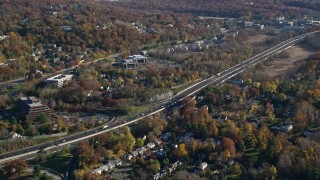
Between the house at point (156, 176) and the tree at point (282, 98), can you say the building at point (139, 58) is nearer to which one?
the tree at point (282, 98)

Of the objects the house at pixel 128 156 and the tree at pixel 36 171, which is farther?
the house at pixel 128 156

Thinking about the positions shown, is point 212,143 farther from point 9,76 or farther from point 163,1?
point 163,1

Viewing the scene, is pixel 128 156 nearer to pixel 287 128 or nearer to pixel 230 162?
pixel 230 162

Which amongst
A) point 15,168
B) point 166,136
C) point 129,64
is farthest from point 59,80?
point 15,168

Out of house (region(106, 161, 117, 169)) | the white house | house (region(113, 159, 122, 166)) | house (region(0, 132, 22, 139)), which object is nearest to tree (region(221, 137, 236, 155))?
the white house

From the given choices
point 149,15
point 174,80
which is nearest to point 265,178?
point 174,80

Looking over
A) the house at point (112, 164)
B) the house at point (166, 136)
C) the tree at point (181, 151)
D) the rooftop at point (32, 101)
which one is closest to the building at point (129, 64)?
the rooftop at point (32, 101)
